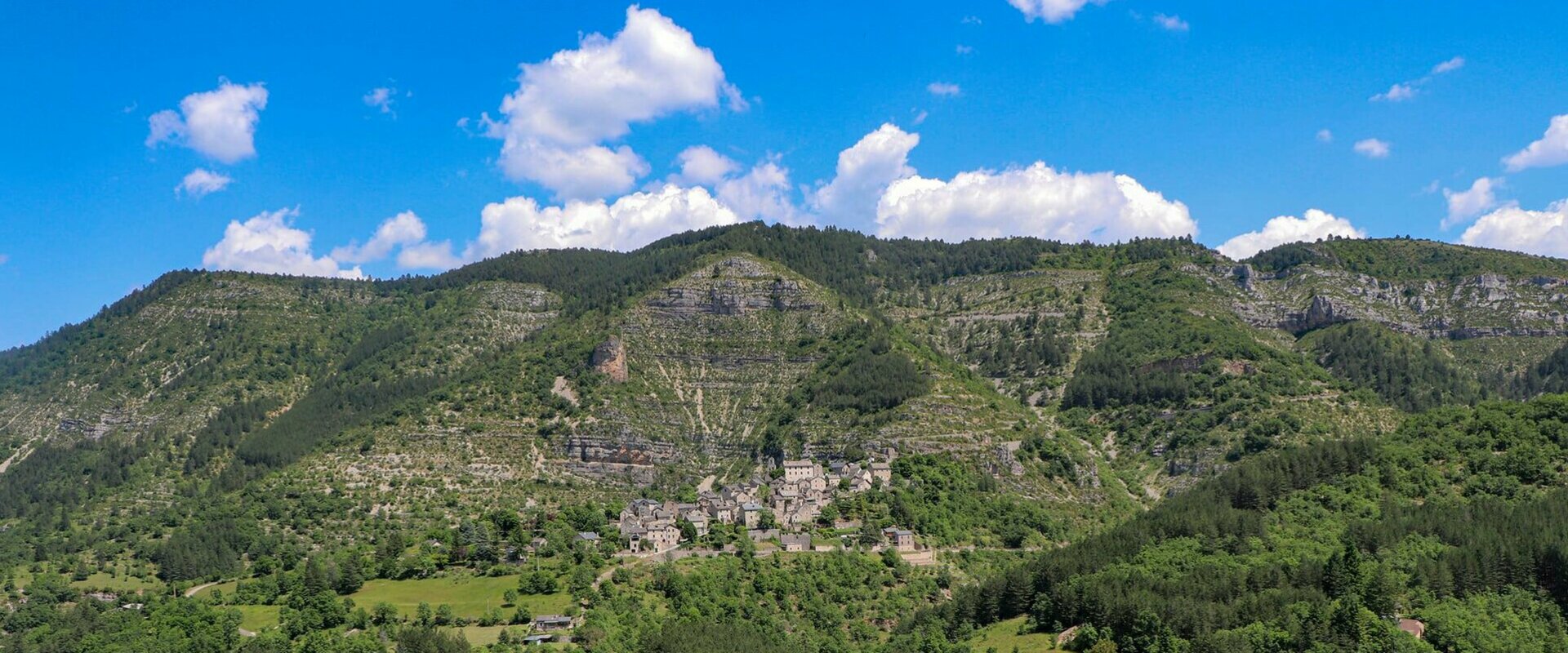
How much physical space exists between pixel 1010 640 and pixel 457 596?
4383 centimetres

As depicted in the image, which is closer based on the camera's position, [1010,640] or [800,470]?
[1010,640]

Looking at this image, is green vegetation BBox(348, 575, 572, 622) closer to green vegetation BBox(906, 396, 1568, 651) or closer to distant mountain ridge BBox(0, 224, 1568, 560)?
green vegetation BBox(906, 396, 1568, 651)

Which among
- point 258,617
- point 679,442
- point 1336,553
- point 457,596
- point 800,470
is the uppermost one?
point 679,442

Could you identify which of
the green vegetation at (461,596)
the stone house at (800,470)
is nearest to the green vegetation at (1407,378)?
the stone house at (800,470)

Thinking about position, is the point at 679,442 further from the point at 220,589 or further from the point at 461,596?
the point at 461,596

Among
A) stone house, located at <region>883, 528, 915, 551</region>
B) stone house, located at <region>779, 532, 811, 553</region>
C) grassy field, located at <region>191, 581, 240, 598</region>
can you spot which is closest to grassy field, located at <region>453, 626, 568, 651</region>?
stone house, located at <region>779, 532, 811, 553</region>

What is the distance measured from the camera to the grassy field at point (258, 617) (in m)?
98.8

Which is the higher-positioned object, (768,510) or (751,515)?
(768,510)

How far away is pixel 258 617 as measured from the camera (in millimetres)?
102438

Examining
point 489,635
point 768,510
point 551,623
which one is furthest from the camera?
point 768,510

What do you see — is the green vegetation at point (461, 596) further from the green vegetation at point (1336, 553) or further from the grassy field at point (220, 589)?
the green vegetation at point (1336, 553)

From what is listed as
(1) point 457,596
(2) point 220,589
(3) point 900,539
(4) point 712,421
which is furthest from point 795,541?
(4) point 712,421

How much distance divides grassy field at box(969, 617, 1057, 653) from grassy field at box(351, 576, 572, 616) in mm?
31191

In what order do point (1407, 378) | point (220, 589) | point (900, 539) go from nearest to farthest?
point (900, 539) < point (220, 589) < point (1407, 378)
